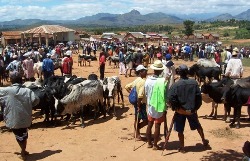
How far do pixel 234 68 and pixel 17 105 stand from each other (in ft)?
23.1

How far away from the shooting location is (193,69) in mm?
17406

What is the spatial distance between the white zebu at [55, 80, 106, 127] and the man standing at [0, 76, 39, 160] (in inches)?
124

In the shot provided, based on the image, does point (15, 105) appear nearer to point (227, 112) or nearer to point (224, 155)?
point (224, 155)

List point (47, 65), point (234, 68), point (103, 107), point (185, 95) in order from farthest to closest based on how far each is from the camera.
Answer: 1. point (47, 65)
2. point (103, 107)
3. point (234, 68)
4. point (185, 95)

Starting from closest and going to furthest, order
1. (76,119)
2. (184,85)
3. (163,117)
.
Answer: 1. (184,85)
2. (163,117)
3. (76,119)

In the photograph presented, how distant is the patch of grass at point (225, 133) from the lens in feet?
29.2

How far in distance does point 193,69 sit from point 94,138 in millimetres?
9338

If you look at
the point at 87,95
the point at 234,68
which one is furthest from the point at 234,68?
the point at 87,95

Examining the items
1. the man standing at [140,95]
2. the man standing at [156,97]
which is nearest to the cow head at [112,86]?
the man standing at [140,95]

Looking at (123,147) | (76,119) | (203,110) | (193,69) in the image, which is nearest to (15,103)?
(123,147)

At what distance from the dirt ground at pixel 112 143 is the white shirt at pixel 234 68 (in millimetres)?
1148

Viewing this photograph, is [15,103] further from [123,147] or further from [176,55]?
[176,55]

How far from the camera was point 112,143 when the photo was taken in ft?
28.7

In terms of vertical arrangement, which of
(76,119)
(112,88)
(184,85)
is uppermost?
(184,85)
